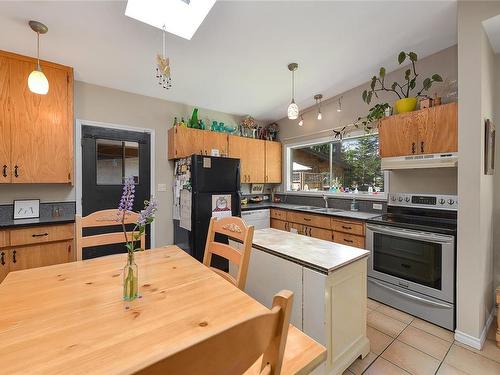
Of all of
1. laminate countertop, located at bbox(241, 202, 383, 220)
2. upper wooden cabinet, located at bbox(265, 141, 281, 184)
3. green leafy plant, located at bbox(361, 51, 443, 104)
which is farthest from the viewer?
upper wooden cabinet, located at bbox(265, 141, 281, 184)

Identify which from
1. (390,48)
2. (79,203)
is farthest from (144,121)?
(390,48)

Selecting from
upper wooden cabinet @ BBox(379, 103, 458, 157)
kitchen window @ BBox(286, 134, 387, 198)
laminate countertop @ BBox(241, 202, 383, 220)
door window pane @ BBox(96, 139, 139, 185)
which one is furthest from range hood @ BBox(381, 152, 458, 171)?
door window pane @ BBox(96, 139, 139, 185)

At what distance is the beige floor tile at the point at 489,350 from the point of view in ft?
5.75

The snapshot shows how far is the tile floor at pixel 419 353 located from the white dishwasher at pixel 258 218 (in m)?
2.12

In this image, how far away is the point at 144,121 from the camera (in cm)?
335

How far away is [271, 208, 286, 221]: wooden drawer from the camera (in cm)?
385

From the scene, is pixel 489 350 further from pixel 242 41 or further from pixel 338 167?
pixel 242 41

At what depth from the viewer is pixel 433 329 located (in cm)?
208

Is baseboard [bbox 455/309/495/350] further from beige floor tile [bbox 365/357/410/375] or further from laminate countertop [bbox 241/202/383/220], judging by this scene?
laminate countertop [bbox 241/202/383/220]

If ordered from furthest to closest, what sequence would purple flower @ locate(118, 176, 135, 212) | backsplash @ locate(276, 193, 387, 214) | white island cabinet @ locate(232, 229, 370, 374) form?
backsplash @ locate(276, 193, 387, 214), white island cabinet @ locate(232, 229, 370, 374), purple flower @ locate(118, 176, 135, 212)

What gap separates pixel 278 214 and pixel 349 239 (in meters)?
1.33

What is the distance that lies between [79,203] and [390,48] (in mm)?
4133

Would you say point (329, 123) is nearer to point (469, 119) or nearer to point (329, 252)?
point (469, 119)

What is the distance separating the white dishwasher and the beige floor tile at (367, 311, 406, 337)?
2.06 metres
